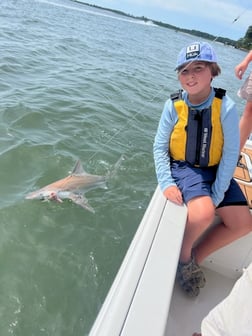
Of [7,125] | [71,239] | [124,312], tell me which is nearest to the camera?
[124,312]

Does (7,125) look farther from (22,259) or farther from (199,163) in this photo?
(199,163)

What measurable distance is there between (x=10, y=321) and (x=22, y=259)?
701 mm

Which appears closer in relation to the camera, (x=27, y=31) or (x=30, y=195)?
(x=30, y=195)

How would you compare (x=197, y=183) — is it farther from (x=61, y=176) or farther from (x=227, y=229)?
(x=61, y=176)

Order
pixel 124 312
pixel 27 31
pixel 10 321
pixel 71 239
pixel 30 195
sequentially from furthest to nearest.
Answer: pixel 27 31
pixel 30 195
pixel 71 239
pixel 10 321
pixel 124 312

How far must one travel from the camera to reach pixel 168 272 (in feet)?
7.13

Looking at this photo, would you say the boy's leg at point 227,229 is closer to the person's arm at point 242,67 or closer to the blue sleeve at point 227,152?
the blue sleeve at point 227,152

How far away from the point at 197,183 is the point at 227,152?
1.19ft

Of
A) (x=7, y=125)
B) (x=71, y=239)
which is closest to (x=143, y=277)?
(x=71, y=239)

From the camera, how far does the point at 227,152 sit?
10.3 ft

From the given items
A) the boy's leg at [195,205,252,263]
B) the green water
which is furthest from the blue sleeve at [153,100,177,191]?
the green water

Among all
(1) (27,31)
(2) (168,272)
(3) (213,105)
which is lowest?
(1) (27,31)

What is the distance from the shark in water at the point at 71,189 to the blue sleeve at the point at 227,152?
1.70 metres

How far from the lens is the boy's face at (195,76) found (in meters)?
3.06
